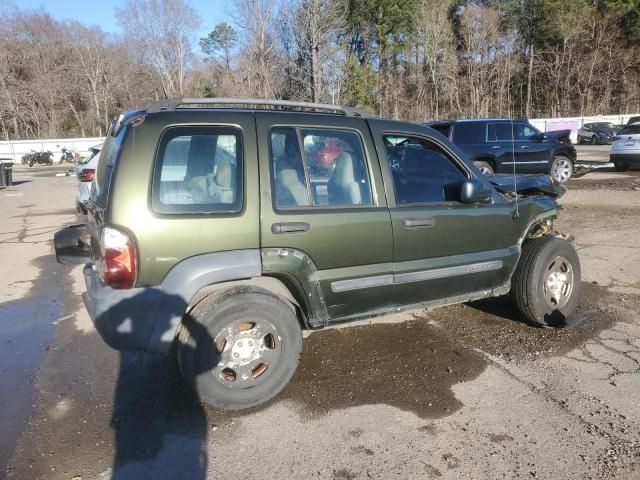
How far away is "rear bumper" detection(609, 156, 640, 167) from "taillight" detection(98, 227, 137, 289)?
16808mm

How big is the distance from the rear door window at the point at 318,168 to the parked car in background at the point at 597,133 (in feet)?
111

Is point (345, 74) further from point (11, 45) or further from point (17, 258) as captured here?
point (11, 45)

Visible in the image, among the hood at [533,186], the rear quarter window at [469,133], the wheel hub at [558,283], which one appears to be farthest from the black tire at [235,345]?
the rear quarter window at [469,133]

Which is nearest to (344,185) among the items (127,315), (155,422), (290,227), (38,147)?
(290,227)

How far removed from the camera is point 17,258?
24.8 ft

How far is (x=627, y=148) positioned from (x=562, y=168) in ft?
9.34

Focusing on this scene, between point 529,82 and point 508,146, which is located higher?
point 529,82

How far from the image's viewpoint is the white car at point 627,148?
1541 cm

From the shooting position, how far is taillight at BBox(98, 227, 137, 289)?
288cm

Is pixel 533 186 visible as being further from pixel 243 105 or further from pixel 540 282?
pixel 243 105

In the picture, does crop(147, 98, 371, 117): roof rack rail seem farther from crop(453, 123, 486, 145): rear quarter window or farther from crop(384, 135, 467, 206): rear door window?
crop(453, 123, 486, 145): rear quarter window

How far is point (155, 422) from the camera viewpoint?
312cm

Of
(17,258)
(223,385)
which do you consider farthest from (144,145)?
(17,258)

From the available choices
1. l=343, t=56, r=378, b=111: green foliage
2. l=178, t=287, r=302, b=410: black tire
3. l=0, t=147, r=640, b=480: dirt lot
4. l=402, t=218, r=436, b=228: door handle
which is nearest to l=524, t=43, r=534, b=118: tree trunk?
l=343, t=56, r=378, b=111: green foliage
